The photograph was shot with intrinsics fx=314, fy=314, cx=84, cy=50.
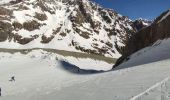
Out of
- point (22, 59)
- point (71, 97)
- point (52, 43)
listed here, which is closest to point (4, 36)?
point (52, 43)

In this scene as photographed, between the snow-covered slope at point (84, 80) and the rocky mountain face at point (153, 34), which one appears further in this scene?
the rocky mountain face at point (153, 34)

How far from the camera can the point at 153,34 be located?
211 ft

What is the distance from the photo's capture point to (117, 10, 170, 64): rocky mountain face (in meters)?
58.9

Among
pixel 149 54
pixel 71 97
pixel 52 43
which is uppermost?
pixel 52 43

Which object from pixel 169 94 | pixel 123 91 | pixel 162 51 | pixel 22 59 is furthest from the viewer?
pixel 22 59

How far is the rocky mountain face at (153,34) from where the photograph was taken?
193 feet

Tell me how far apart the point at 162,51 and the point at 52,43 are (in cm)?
13420

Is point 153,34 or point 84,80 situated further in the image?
point 153,34

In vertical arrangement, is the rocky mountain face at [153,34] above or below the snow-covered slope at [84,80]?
above

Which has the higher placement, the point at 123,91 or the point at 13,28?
the point at 13,28

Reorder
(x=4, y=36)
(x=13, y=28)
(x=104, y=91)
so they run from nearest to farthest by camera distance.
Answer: (x=104, y=91)
(x=4, y=36)
(x=13, y=28)

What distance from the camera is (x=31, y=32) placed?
7431 inches

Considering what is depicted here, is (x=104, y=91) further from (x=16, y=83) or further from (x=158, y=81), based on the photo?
(x=16, y=83)

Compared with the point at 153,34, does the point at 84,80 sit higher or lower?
lower
